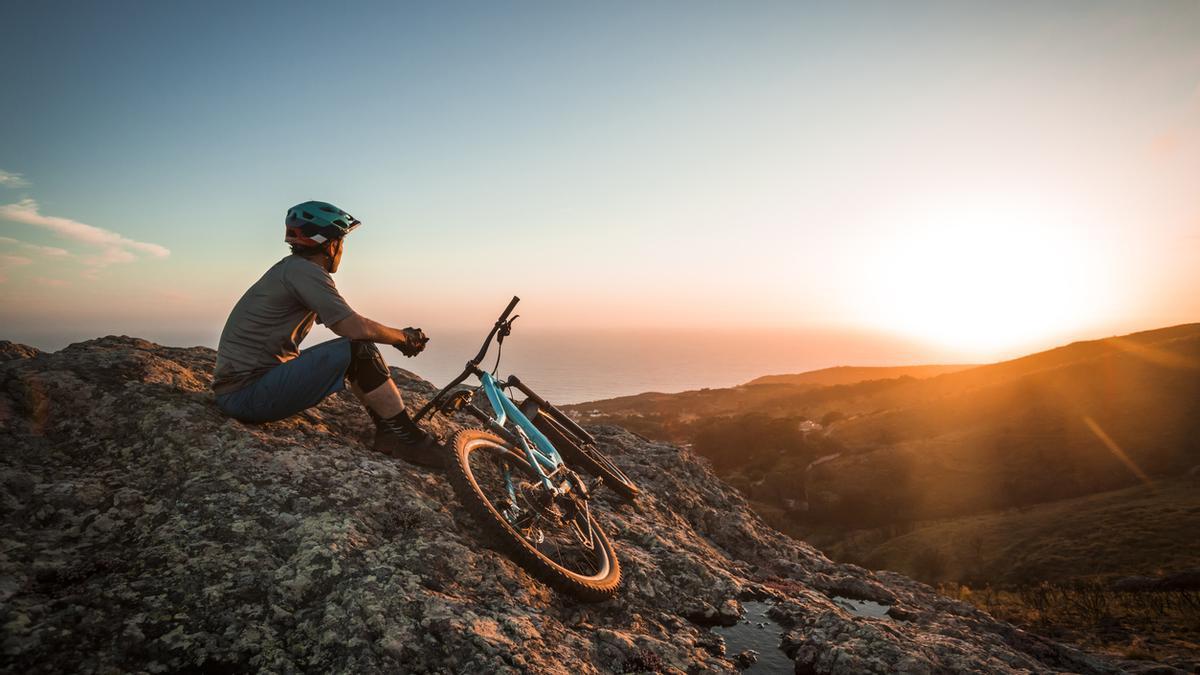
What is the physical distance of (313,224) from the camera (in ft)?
20.3

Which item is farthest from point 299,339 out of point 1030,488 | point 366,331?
point 1030,488

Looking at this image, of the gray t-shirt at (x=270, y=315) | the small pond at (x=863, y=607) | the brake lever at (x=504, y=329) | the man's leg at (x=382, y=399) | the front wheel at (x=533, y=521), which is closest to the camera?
the front wheel at (x=533, y=521)

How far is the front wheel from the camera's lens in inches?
213

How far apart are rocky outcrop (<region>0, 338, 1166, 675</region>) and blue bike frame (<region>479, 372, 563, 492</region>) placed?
1.13 m

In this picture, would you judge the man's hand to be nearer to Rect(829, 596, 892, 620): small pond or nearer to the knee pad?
the knee pad

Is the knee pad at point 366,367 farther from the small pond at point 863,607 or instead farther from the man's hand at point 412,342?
the small pond at point 863,607

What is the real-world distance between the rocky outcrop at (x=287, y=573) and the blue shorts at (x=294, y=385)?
11.8 inches

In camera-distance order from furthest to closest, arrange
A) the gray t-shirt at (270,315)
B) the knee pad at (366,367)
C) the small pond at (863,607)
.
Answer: the small pond at (863,607), the knee pad at (366,367), the gray t-shirt at (270,315)

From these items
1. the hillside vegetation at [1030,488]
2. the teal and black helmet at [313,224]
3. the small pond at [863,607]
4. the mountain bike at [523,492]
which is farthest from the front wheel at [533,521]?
the hillside vegetation at [1030,488]

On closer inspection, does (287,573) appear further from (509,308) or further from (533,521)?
(509,308)

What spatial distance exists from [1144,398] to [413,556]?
4775 centimetres

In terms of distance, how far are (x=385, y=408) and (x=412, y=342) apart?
3.19 ft

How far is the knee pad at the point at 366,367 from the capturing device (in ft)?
20.1

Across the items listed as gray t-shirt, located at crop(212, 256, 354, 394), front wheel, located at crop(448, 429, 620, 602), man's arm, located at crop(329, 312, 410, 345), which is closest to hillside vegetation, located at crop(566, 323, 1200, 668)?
front wheel, located at crop(448, 429, 620, 602)
